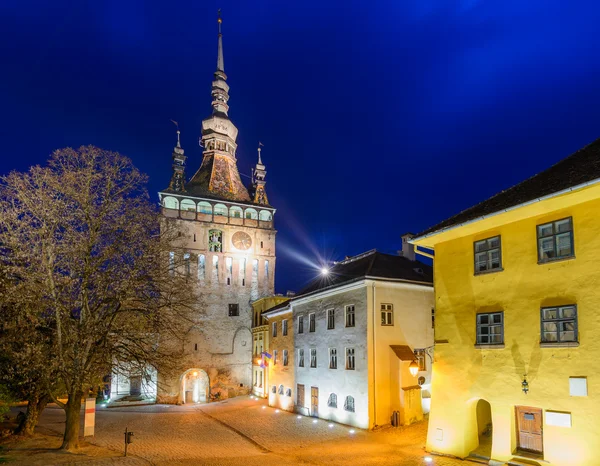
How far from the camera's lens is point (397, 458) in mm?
16781

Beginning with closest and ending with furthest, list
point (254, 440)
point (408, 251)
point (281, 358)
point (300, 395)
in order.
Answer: point (254, 440), point (300, 395), point (408, 251), point (281, 358)

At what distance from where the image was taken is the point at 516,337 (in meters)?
14.4

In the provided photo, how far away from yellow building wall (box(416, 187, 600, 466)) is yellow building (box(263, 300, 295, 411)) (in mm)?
17612

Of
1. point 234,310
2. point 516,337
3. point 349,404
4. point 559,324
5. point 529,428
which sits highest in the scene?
point 234,310

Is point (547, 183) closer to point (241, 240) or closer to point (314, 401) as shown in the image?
point (314, 401)

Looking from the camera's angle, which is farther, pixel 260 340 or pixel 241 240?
pixel 241 240

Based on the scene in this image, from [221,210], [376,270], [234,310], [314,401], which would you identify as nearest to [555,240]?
[376,270]

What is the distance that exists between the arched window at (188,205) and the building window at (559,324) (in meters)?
39.5

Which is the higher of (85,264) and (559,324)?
(85,264)

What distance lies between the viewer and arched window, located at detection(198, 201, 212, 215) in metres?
48.9

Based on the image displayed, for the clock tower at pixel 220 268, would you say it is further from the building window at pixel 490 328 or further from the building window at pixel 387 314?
the building window at pixel 490 328

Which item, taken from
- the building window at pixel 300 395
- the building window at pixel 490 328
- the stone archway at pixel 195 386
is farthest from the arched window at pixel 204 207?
the building window at pixel 490 328

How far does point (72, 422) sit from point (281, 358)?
19959 millimetres

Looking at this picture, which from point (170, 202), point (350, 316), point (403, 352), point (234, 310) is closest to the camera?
point (403, 352)
